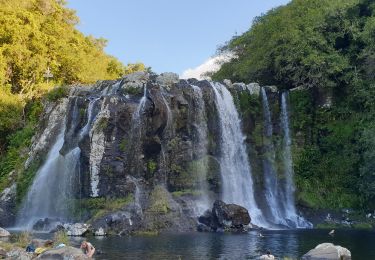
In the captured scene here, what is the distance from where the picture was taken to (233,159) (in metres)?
39.4

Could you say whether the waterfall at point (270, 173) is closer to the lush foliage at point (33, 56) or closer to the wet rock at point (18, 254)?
the wet rock at point (18, 254)

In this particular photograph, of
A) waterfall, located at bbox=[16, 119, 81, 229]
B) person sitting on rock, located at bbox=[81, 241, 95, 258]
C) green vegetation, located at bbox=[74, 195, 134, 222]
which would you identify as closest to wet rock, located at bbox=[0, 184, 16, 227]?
waterfall, located at bbox=[16, 119, 81, 229]

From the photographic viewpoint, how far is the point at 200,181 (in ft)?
123

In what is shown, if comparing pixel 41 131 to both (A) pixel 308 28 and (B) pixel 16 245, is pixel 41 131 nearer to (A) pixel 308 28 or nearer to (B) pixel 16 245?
(B) pixel 16 245

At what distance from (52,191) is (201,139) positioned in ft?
41.1

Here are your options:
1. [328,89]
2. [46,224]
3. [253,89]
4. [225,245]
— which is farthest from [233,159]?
[225,245]

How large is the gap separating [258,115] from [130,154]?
1277 centimetres

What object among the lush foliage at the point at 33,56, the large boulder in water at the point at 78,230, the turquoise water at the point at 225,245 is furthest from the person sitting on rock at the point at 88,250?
the lush foliage at the point at 33,56

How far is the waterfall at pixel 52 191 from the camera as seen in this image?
36.4m

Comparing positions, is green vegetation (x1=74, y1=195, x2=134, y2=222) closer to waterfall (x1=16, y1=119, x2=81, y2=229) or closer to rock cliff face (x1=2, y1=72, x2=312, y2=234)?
rock cliff face (x1=2, y1=72, x2=312, y2=234)

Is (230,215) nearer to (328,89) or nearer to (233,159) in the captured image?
(233,159)

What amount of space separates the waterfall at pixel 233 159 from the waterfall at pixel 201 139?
1420 millimetres

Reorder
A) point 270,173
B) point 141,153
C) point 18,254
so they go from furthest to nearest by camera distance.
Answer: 1. point 270,173
2. point 141,153
3. point 18,254

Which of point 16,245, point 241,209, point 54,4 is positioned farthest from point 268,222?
point 54,4
